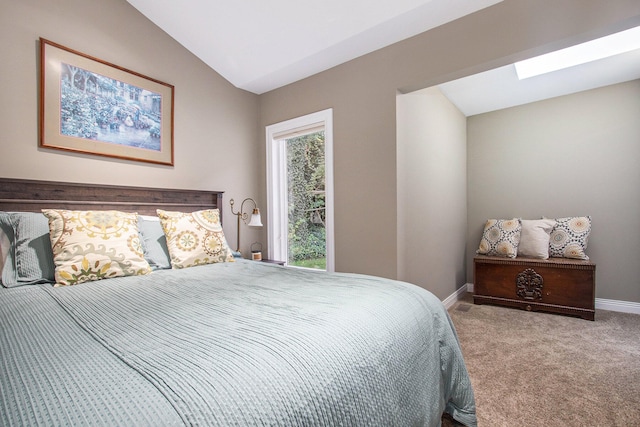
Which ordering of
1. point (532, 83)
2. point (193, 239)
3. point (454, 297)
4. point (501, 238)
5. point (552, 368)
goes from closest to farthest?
point (552, 368) → point (193, 239) → point (532, 83) → point (501, 238) → point (454, 297)

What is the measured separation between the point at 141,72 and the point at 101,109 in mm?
510

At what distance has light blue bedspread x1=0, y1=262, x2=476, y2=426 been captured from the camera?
0.60m

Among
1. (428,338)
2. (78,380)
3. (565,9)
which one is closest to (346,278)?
(428,338)

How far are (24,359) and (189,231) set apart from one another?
148cm

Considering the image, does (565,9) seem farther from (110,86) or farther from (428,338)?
(110,86)

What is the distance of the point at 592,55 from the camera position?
2.53 m

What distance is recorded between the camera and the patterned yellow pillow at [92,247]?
1659mm

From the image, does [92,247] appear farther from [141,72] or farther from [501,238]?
[501,238]

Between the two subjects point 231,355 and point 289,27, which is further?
point 289,27

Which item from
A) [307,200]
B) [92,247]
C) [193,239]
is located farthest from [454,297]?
[92,247]

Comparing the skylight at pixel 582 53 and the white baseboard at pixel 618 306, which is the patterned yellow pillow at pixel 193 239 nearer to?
the skylight at pixel 582 53

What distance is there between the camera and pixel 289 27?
240cm

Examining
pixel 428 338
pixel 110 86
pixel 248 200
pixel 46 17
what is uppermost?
pixel 46 17

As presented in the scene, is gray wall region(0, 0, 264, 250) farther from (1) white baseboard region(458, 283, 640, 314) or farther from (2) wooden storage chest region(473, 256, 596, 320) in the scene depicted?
(1) white baseboard region(458, 283, 640, 314)
